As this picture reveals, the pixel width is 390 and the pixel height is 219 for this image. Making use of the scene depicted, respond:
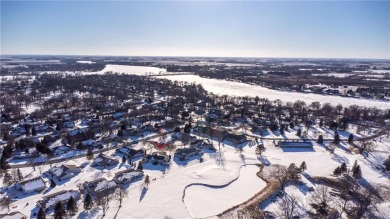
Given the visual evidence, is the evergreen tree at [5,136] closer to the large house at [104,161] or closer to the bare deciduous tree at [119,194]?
the large house at [104,161]

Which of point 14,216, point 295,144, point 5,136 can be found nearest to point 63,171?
point 14,216

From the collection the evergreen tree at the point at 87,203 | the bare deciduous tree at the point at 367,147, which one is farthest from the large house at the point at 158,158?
the bare deciduous tree at the point at 367,147

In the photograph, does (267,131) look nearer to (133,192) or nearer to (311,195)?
(311,195)

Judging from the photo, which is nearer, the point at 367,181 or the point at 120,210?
the point at 120,210

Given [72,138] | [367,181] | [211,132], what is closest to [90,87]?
[72,138]

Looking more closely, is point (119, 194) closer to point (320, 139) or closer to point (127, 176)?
point (127, 176)

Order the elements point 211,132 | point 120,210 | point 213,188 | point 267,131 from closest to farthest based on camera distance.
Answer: point 120,210 → point 213,188 → point 211,132 → point 267,131
